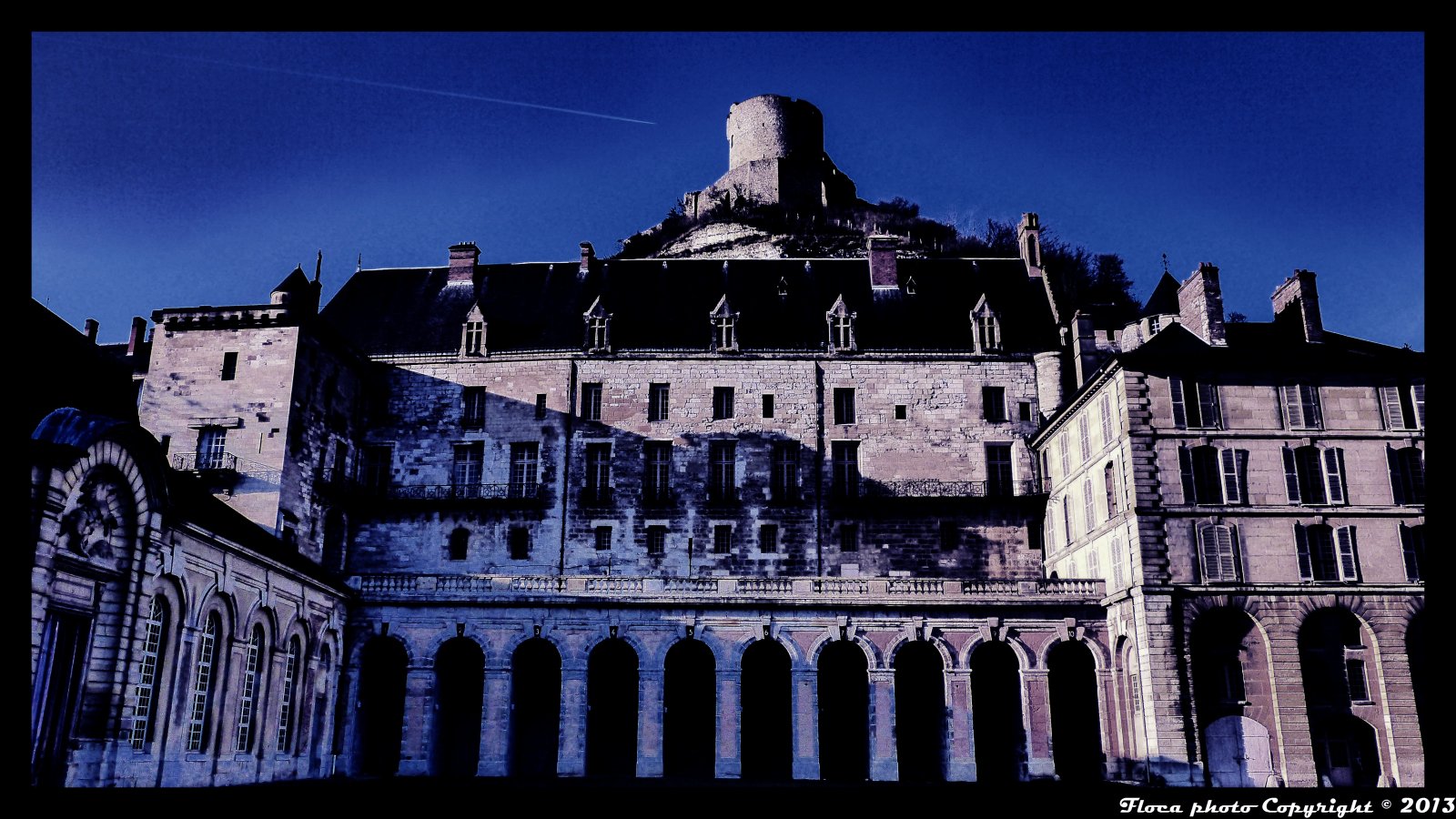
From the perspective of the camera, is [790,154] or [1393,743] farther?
[790,154]

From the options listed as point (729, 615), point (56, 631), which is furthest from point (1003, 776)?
point (56, 631)

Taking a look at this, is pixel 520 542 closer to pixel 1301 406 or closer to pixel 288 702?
pixel 288 702

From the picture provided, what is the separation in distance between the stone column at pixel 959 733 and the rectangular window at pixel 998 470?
8065 mm

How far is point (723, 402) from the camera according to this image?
138 feet

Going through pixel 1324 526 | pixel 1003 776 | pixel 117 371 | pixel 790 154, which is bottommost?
pixel 1003 776

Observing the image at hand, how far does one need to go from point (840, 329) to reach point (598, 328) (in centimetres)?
930

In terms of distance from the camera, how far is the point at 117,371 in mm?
29188

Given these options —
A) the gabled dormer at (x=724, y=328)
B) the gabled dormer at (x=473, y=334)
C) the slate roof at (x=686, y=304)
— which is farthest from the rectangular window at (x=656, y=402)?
the gabled dormer at (x=473, y=334)

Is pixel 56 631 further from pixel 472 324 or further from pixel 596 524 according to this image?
pixel 472 324

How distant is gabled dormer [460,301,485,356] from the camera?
43.0 metres

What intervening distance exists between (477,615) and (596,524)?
20.3ft

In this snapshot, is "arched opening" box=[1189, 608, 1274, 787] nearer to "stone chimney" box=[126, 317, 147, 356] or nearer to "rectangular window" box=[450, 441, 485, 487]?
"rectangular window" box=[450, 441, 485, 487]

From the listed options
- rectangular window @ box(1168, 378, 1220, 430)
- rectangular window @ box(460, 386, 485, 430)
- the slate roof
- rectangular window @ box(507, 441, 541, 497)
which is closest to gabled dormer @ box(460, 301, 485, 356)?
the slate roof
